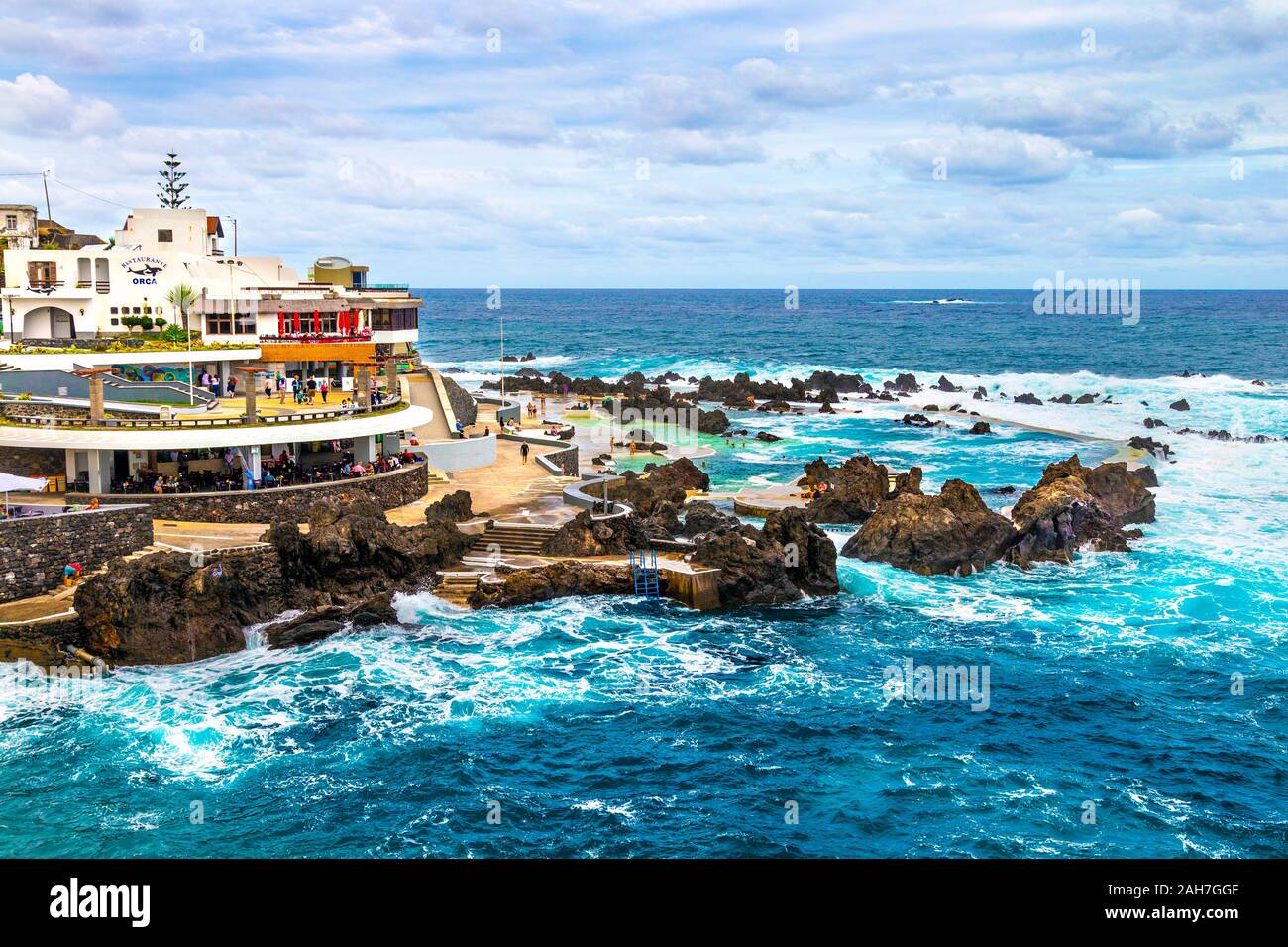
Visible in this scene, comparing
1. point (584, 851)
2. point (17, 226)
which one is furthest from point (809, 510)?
point (17, 226)

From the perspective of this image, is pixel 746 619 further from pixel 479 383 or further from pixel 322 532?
pixel 479 383

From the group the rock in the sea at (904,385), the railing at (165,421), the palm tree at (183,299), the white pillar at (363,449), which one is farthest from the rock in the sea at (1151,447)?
the palm tree at (183,299)

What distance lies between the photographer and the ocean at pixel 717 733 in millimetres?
A: 26125

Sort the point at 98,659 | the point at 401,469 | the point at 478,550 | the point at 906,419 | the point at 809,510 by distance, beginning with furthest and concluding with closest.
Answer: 1. the point at 906,419
2. the point at 809,510
3. the point at 401,469
4. the point at 478,550
5. the point at 98,659

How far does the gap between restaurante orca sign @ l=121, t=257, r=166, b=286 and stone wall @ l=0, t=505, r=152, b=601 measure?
74.7 ft

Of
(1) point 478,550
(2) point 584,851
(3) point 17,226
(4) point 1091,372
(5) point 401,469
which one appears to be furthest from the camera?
(4) point 1091,372

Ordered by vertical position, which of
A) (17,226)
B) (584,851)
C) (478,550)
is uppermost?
(17,226)

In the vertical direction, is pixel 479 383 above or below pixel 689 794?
above

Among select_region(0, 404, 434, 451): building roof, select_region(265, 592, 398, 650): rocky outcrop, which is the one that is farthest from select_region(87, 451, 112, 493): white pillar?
select_region(265, 592, 398, 650): rocky outcrop

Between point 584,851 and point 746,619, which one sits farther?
point 746,619

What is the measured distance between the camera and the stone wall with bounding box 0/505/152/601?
36156mm

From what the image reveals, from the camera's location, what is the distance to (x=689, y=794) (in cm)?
2817

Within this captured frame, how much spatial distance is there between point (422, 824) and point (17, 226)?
73632 millimetres

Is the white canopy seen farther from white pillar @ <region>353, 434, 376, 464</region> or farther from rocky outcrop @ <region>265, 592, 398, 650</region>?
white pillar @ <region>353, 434, 376, 464</region>
